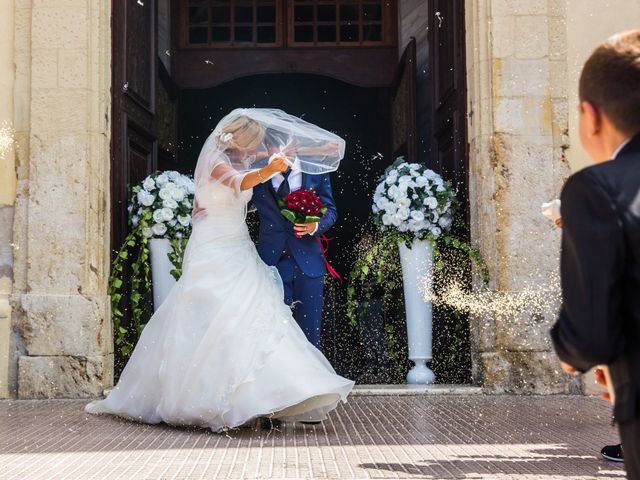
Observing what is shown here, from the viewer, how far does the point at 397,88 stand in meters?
9.49

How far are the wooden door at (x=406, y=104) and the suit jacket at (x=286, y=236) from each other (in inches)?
97.6

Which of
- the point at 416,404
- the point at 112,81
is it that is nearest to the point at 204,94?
the point at 112,81

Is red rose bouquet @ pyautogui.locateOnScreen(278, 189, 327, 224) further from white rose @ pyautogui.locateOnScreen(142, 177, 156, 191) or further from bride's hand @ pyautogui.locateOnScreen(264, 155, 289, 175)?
white rose @ pyautogui.locateOnScreen(142, 177, 156, 191)

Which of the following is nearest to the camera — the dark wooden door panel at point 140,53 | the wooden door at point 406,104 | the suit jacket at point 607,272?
the suit jacket at point 607,272

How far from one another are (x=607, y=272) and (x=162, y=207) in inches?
234

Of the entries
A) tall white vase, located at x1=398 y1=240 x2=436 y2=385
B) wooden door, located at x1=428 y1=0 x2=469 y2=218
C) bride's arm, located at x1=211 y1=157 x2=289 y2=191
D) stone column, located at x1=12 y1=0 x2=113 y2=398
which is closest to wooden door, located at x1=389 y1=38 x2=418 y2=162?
wooden door, located at x1=428 y1=0 x2=469 y2=218

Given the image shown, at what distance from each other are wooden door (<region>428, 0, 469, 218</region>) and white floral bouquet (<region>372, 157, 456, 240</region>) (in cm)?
23

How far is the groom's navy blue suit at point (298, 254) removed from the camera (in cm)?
625

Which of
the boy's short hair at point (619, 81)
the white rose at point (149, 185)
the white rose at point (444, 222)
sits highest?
the white rose at point (149, 185)

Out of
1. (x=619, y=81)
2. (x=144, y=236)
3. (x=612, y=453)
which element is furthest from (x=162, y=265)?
(x=619, y=81)

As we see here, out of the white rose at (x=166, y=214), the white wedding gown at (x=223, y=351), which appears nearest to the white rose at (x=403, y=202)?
the white wedding gown at (x=223, y=351)

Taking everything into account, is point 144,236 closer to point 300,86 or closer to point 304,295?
point 304,295

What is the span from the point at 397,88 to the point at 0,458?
6340 mm

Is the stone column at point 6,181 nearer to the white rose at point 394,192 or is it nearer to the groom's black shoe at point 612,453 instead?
the white rose at point 394,192
